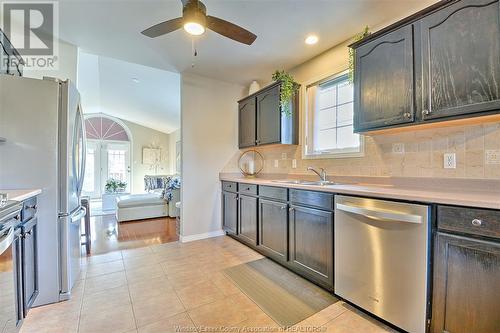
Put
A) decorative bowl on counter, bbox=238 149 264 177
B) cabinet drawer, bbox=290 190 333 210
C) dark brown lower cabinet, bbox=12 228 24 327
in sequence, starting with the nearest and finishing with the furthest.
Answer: dark brown lower cabinet, bbox=12 228 24 327, cabinet drawer, bbox=290 190 333 210, decorative bowl on counter, bbox=238 149 264 177

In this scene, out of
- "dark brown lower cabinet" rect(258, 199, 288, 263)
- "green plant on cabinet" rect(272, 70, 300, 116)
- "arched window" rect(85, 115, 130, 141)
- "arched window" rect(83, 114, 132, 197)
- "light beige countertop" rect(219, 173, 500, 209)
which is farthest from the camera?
"arched window" rect(85, 115, 130, 141)

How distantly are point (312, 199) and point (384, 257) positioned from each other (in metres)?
0.73

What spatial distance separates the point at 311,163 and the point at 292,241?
1.09m

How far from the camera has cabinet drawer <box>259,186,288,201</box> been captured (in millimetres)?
2508

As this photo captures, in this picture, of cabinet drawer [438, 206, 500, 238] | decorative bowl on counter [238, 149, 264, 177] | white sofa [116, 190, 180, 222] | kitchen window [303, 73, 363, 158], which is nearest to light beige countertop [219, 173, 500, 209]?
cabinet drawer [438, 206, 500, 238]

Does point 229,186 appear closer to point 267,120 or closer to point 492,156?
point 267,120

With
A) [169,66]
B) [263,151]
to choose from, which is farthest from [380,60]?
[169,66]

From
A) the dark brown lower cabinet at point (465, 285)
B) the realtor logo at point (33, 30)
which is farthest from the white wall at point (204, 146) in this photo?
the dark brown lower cabinet at point (465, 285)

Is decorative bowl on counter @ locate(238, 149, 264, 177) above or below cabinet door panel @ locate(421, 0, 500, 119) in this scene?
below

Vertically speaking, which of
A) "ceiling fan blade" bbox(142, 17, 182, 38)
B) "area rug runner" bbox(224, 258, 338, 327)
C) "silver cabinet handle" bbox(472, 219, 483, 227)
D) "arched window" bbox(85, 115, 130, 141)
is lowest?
"area rug runner" bbox(224, 258, 338, 327)

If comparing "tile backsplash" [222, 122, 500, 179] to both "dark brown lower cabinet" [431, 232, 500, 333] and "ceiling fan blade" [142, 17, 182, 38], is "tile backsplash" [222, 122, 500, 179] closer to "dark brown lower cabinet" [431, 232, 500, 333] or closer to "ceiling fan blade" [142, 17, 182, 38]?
"dark brown lower cabinet" [431, 232, 500, 333]

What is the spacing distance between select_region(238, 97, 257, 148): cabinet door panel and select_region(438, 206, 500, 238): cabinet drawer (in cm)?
253

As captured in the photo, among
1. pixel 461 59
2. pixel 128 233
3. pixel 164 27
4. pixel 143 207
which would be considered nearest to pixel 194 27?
pixel 164 27

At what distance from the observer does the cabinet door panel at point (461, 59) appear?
138 cm
